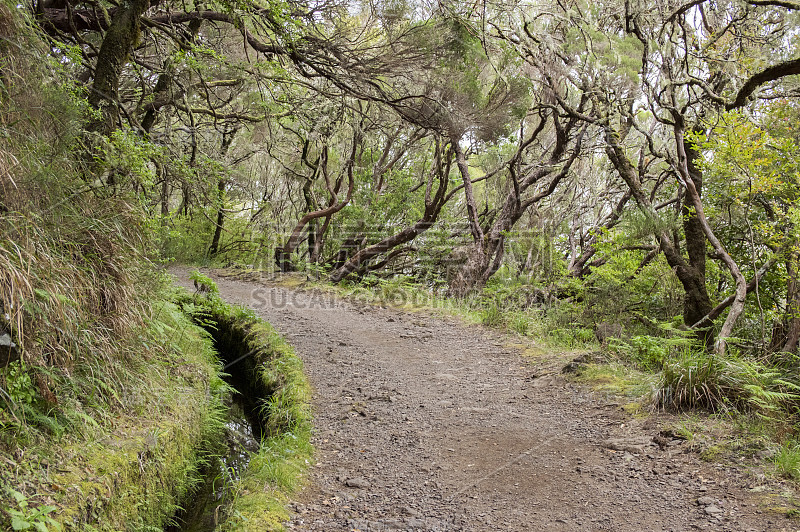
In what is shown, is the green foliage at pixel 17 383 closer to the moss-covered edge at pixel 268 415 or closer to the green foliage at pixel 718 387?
the moss-covered edge at pixel 268 415

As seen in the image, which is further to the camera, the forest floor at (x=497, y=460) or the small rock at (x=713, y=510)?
the forest floor at (x=497, y=460)

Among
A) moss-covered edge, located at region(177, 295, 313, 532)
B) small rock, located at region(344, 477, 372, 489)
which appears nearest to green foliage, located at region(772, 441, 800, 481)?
small rock, located at region(344, 477, 372, 489)

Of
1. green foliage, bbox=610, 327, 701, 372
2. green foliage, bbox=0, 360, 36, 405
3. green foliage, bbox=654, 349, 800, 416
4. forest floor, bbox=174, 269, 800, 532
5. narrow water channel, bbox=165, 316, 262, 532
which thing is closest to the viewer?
green foliage, bbox=0, 360, 36, 405

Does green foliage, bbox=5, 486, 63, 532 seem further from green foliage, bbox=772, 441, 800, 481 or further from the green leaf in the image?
green foliage, bbox=772, 441, 800, 481

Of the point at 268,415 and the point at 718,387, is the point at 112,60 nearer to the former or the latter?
the point at 268,415

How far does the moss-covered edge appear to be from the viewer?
306cm

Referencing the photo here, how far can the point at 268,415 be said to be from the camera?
4941 mm

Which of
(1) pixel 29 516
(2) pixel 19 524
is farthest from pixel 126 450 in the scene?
(2) pixel 19 524

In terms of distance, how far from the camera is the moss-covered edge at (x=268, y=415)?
120 inches

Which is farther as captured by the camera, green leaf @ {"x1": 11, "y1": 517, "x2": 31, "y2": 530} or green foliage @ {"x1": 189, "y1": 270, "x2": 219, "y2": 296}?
green foliage @ {"x1": 189, "y1": 270, "x2": 219, "y2": 296}

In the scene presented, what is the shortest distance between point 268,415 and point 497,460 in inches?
91.6

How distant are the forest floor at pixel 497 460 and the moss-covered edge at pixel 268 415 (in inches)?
5.2

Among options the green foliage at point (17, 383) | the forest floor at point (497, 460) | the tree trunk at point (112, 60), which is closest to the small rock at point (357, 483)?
the forest floor at point (497, 460)

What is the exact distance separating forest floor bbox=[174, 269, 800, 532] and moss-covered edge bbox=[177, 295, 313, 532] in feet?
0.43
